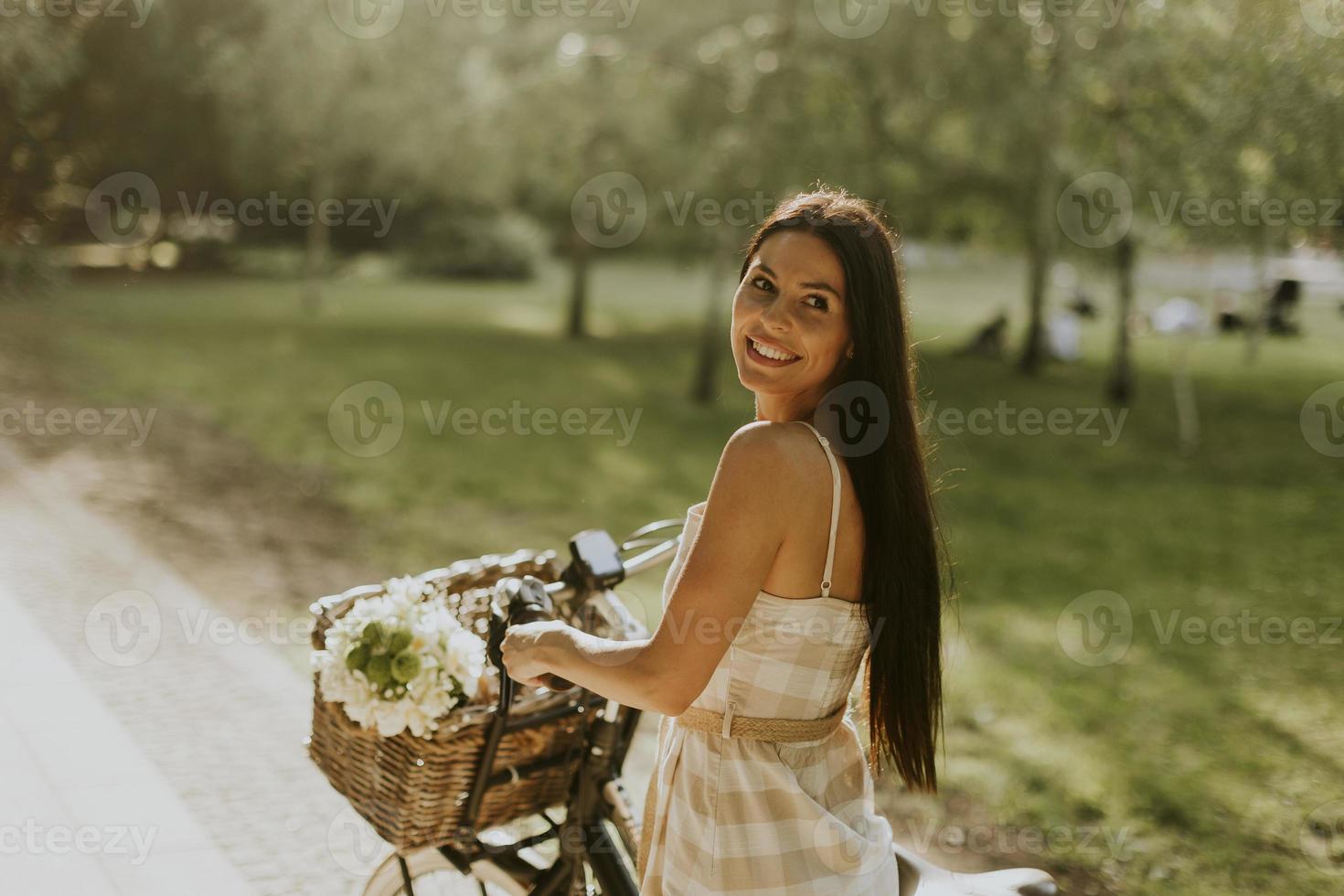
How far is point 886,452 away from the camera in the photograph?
1858mm

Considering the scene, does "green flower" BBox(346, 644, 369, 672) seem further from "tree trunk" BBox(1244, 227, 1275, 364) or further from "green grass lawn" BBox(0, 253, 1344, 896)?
"tree trunk" BBox(1244, 227, 1275, 364)

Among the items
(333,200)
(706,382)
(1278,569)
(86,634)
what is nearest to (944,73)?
(706,382)

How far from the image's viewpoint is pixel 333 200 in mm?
24672

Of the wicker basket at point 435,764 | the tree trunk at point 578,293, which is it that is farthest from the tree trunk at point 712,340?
the wicker basket at point 435,764

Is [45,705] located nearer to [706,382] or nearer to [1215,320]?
[706,382]

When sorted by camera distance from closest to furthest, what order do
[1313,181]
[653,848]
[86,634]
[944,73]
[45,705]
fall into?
1. [653,848]
2. [45,705]
3. [86,634]
4. [1313,181]
5. [944,73]

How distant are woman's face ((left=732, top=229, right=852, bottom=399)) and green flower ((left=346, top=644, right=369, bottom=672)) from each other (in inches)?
35.0

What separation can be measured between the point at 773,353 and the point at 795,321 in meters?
0.07

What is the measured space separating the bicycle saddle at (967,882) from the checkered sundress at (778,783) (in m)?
0.11

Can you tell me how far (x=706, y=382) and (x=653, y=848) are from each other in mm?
14104

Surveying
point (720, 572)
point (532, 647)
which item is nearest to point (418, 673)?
point (532, 647)

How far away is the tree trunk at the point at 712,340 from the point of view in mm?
15227

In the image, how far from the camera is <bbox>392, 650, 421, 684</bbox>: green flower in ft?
6.81

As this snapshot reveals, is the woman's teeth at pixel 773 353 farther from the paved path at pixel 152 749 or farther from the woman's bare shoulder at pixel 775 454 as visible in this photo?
the paved path at pixel 152 749
